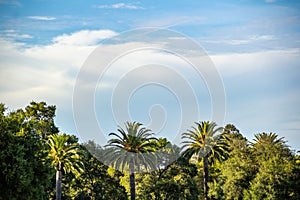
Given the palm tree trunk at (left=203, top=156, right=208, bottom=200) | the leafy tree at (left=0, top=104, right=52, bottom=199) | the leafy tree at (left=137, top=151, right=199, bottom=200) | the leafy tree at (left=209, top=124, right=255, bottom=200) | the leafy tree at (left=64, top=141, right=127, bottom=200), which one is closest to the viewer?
the leafy tree at (left=0, top=104, right=52, bottom=199)

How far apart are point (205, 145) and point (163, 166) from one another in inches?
267

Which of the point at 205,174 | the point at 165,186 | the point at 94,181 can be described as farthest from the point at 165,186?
the point at 94,181

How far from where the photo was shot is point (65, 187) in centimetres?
6769

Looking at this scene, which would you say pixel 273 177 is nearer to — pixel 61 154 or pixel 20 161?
pixel 61 154

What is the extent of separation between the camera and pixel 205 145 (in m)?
72.6

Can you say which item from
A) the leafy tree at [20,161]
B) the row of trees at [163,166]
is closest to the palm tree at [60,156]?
the row of trees at [163,166]

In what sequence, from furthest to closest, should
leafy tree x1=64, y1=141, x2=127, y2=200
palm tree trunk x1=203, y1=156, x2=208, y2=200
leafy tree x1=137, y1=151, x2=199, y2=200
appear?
palm tree trunk x1=203, y1=156, x2=208, y2=200, leafy tree x1=137, y1=151, x2=199, y2=200, leafy tree x1=64, y1=141, x2=127, y2=200

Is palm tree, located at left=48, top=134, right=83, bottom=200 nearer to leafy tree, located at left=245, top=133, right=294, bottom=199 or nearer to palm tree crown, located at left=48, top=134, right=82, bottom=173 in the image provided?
palm tree crown, located at left=48, top=134, right=82, bottom=173

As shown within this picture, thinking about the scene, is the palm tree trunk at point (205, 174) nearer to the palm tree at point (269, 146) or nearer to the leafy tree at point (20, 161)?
the palm tree at point (269, 146)

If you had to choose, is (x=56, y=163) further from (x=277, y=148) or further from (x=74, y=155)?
(x=277, y=148)

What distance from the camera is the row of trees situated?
60.7 meters

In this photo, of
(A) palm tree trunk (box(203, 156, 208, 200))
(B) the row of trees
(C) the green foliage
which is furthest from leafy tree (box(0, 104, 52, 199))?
(A) palm tree trunk (box(203, 156, 208, 200))

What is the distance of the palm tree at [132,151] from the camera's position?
68438mm

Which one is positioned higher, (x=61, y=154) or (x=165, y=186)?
(x=61, y=154)
